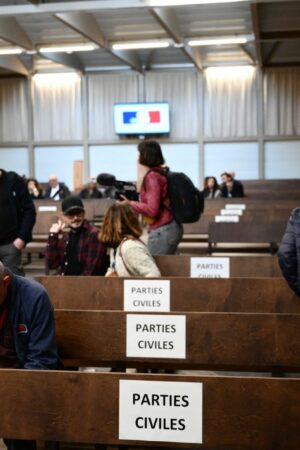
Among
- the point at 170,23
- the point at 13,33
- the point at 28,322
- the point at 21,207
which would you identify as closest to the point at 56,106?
the point at 13,33

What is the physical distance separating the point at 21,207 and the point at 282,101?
16.2 meters

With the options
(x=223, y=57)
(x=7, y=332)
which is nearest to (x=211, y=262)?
(x=7, y=332)

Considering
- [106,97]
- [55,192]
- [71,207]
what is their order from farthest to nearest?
1. [106,97]
2. [55,192]
3. [71,207]

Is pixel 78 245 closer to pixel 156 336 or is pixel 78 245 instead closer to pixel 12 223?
pixel 12 223

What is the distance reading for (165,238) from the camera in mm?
5449

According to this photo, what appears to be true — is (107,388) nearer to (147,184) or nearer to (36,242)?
(147,184)

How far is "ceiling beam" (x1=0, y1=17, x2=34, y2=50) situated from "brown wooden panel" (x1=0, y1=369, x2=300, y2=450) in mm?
14511

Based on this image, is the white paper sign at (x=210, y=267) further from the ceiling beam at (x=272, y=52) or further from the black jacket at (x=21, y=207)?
the ceiling beam at (x=272, y=52)

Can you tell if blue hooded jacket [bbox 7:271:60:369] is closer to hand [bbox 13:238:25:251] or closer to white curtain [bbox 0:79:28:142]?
hand [bbox 13:238:25:251]

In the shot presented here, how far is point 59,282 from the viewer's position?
4.41 meters

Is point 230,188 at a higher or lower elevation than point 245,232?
higher

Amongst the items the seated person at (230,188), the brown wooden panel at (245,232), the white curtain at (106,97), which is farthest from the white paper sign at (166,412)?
the white curtain at (106,97)

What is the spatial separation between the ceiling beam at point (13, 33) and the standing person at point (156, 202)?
1158cm

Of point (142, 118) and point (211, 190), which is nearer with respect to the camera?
point (211, 190)
